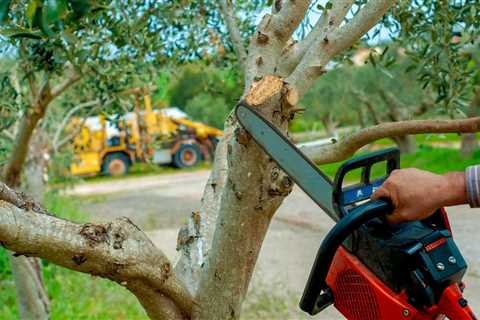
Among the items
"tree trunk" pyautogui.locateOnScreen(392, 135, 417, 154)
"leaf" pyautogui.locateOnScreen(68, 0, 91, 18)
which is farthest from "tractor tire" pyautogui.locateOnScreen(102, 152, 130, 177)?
"leaf" pyautogui.locateOnScreen(68, 0, 91, 18)

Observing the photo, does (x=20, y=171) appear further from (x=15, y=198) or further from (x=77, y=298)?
(x=15, y=198)

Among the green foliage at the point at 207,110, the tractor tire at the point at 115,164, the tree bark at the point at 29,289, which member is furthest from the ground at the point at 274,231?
the green foliage at the point at 207,110

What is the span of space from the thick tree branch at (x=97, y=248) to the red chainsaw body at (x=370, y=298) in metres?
0.50

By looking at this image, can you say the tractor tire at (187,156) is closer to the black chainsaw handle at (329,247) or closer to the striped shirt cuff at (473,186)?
the black chainsaw handle at (329,247)

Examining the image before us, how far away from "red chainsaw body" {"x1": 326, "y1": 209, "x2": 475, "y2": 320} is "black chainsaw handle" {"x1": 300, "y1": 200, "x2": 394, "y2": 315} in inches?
1.8

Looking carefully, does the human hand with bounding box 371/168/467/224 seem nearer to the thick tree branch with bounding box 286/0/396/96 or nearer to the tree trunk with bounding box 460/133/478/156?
the thick tree branch with bounding box 286/0/396/96

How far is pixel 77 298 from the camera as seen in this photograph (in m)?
6.46

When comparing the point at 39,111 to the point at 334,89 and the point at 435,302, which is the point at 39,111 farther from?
the point at 334,89

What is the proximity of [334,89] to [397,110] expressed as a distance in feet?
11.5

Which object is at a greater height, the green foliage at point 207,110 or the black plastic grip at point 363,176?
the green foliage at point 207,110

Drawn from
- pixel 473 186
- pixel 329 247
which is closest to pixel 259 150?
pixel 329 247

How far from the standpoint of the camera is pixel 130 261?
1.79 metres

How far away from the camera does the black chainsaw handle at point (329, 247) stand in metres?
1.53

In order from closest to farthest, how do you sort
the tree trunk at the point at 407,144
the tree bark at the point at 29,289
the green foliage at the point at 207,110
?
the tree bark at the point at 29,289 < the tree trunk at the point at 407,144 < the green foliage at the point at 207,110
